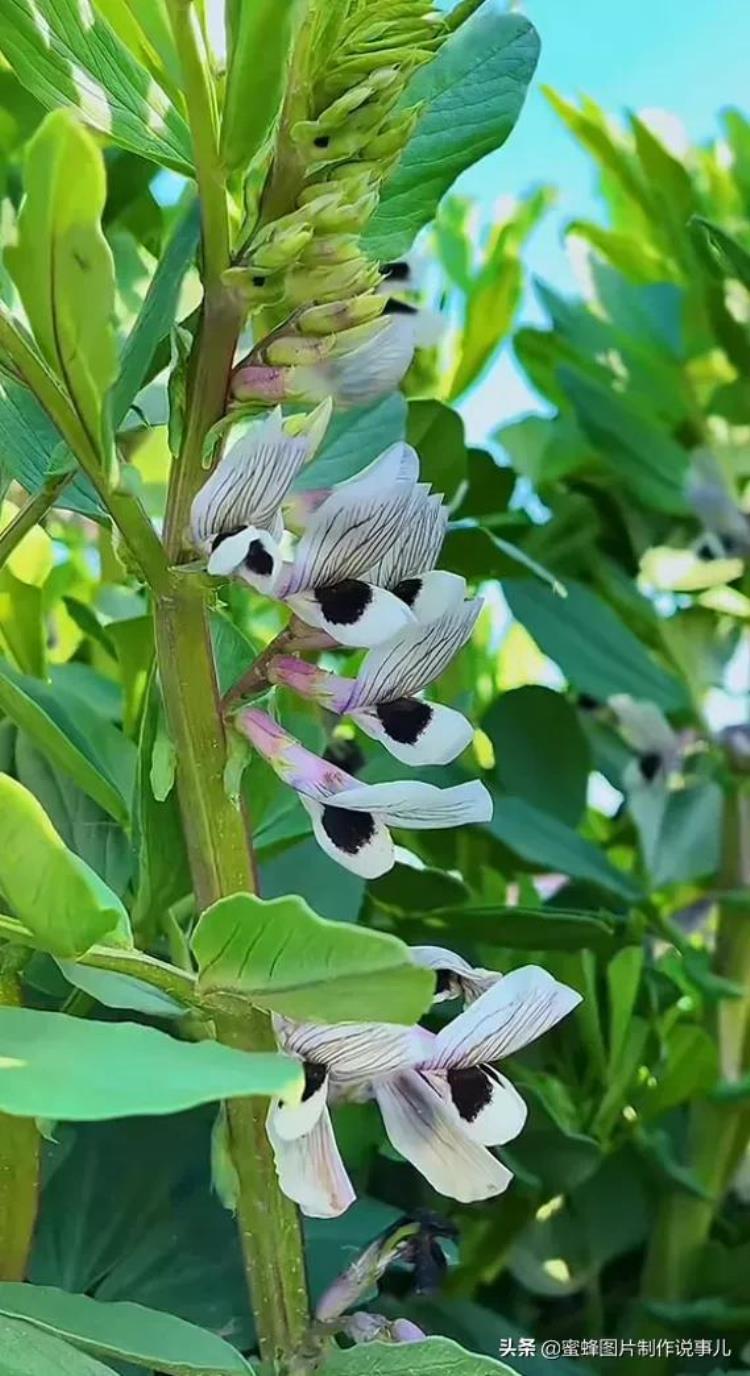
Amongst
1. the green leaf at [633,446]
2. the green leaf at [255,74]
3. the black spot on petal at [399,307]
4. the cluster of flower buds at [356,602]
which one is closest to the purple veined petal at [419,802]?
the cluster of flower buds at [356,602]

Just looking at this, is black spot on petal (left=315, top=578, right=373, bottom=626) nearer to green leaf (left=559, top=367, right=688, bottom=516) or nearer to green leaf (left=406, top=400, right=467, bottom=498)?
green leaf (left=406, top=400, right=467, bottom=498)

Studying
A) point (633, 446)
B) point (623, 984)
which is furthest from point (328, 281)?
point (633, 446)

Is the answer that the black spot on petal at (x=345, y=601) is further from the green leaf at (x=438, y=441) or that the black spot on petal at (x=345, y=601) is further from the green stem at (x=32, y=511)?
the green leaf at (x=438, y=441)

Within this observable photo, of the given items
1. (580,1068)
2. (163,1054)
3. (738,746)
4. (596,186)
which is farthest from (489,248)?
(163,1054)

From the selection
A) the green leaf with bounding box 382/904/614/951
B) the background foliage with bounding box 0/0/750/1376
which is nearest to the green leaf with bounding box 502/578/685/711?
the background foliage with bounding box 0/0/750/1376

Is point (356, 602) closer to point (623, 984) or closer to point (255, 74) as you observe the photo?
point (255, 74)

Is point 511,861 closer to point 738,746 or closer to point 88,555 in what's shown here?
point 738,746
